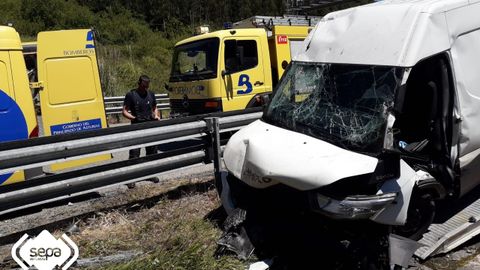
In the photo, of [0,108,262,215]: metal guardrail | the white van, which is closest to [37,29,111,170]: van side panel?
[0,108,262,215]: metal guardrail

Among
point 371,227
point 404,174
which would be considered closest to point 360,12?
point 404,174

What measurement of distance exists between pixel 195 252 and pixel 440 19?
300 cm

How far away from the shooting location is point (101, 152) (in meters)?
4.64

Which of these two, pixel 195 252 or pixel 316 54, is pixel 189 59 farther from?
pixel 195 252

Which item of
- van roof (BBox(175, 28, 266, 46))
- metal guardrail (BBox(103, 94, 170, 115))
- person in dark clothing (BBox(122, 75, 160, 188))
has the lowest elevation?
metal guardrail (BBox(103, 94, 170, 115))

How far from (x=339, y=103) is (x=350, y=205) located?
111 cm

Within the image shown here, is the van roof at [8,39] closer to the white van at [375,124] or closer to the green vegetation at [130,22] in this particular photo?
the white van at [375,124]

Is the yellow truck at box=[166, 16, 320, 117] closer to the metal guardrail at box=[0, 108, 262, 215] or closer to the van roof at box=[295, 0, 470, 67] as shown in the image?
the metal guardrail at box=[0, 108, 262, 215]

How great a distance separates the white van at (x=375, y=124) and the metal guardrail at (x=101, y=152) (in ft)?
3.03

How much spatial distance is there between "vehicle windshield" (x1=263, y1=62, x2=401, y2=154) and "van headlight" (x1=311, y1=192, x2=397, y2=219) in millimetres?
417

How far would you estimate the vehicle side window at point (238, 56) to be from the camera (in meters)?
8.95

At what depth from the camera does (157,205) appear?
5.22 meters

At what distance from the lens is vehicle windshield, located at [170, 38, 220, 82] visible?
8.93 metres

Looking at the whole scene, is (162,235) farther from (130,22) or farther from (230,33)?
(130,22)
